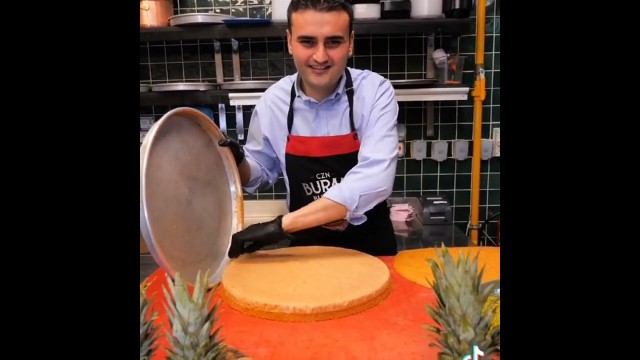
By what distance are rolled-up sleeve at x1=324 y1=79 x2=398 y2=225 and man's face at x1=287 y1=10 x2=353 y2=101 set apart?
0.51 feet

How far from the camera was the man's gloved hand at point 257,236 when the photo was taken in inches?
40.0

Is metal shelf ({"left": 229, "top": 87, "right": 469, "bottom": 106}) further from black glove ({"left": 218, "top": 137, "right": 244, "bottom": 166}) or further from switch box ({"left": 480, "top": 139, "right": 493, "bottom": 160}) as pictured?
black glove ({"left": 218, "top": 137, "right": 244, "bottom": 166})

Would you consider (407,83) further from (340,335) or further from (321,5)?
(340,335)

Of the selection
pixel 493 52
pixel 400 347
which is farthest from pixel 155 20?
pixel 400 347

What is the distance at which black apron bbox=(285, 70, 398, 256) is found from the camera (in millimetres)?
1314

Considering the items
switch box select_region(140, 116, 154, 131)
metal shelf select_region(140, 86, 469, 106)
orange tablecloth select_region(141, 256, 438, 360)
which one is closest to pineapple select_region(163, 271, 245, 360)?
orange tablecloth select_region(141, 256, 438, 360)

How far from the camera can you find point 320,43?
114 cm

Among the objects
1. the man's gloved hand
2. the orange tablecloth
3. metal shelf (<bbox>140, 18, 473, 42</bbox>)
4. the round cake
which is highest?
metal shelf (<bbox>140, 18, 473, 42</bbox>)

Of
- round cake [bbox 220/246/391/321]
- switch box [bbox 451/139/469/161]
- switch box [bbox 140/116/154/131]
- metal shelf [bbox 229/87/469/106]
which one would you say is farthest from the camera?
switch box [bbox 451/139/469/161]

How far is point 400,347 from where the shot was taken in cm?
74
